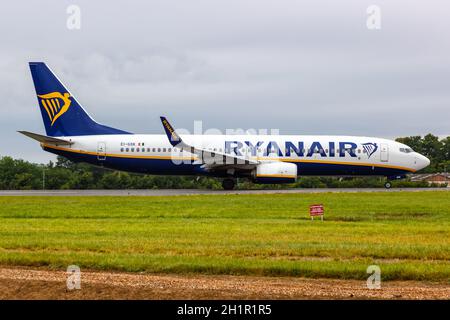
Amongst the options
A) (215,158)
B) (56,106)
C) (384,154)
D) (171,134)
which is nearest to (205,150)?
(215,158)

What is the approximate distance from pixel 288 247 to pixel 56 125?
109 ft

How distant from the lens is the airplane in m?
45.0

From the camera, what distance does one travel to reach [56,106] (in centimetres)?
4641

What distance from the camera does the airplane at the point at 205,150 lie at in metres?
45.0

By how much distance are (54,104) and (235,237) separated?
3094 cm

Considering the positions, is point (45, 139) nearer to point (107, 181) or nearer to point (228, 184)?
point (228, 184)

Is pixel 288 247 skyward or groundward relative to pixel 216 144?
groundward

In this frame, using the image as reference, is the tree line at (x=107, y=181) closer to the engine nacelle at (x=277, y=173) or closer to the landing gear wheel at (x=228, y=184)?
the landing gear wheel at (x=228, y=184)

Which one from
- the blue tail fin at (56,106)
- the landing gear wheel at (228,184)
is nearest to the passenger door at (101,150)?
the blue tail fin at (56,106)

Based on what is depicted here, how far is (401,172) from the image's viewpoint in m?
47.1

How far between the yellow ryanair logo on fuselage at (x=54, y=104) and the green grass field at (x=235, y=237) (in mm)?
14694
